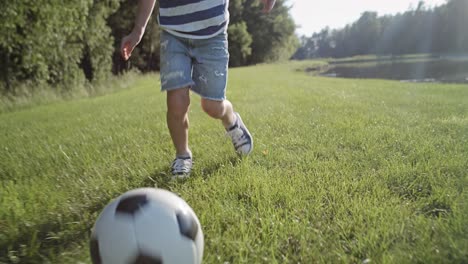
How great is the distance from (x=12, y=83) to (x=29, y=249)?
10.6 metres

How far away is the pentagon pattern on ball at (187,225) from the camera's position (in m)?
1.25

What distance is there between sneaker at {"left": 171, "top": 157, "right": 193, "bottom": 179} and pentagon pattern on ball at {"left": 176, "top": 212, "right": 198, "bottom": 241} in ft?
3.56

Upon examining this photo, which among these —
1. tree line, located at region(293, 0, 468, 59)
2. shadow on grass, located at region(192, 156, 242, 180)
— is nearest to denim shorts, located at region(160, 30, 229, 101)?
shadow on grass, located at region(192, 156, 242, 180)

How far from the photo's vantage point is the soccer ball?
1187 mm

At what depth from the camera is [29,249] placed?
1580 millimetres

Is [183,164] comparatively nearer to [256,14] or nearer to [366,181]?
[366,181]

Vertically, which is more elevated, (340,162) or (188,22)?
(188,22)

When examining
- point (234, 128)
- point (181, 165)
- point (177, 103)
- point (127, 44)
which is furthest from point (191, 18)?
point (181, 165)

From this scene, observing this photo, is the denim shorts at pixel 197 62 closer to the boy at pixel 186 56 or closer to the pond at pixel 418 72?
the boy at pixel 186 56

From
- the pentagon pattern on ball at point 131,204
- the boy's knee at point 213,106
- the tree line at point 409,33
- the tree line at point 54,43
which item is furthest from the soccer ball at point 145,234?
the tree line at point 409,33

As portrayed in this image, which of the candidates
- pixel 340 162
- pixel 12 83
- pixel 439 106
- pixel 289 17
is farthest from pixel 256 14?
pixel 340 162

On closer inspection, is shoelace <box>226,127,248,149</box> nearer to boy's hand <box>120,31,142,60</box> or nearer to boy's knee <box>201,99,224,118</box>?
boy's knee <box>201,99,224,118</box>

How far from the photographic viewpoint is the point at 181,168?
2463 mm

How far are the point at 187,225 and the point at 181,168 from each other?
1208 mm
